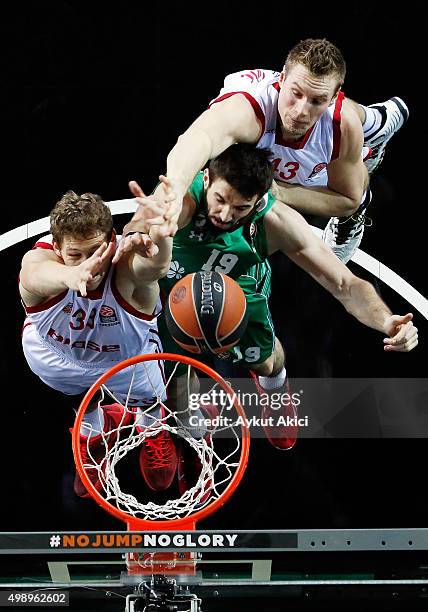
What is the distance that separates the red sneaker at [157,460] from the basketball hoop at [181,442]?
0.04m

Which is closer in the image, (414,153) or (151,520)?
(151,520)

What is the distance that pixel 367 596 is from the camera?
3.98 meters

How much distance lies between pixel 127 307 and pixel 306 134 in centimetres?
96

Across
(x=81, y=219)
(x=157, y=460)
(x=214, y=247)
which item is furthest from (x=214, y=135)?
(x=157, y=460)

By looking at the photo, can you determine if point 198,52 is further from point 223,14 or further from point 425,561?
point 425,561

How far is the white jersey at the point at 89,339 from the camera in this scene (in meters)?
3.80

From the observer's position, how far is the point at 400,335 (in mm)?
3975

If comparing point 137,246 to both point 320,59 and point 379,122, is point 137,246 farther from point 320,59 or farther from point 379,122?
point 379,122

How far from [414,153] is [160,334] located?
4.32 feet

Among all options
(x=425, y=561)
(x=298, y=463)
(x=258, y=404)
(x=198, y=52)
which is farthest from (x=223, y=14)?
(x=425, y=561)

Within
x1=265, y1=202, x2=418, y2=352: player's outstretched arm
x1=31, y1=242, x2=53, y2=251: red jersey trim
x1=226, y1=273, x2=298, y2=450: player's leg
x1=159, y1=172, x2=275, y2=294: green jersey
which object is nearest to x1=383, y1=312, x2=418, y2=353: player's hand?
x1=265, y1=202, x2=418, y2=352: player's outstretched arm

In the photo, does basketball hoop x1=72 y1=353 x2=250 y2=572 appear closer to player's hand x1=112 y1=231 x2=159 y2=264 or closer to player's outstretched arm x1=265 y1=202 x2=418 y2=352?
player's hand x1=112 y1=231 x2=159 y2=264

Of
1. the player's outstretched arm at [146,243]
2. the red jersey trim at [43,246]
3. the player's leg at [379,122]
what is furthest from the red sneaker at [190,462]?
the player's leg at [379,122]

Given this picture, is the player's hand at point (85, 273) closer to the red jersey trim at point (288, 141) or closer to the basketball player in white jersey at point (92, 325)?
the basketball player in white jersey at point (92, 325)
